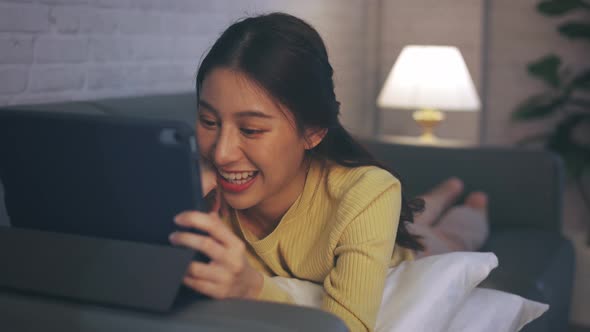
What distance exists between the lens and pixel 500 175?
8.92 ft

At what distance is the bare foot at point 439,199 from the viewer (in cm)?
255

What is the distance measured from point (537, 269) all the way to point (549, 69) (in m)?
1.86

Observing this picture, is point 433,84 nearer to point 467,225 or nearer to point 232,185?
point 467,225

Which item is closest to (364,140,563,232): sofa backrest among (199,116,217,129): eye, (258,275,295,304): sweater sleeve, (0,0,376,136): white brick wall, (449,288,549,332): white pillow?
(0,0,376,136): white brick wall

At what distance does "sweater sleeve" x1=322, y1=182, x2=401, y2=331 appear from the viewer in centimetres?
118

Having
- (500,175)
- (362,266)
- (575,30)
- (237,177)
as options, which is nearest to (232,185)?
(237,177)

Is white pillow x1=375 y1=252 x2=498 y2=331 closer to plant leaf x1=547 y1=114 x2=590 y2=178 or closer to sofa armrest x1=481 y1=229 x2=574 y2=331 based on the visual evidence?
sofa armrest x1=481 y1=229 x2=574 y2=331

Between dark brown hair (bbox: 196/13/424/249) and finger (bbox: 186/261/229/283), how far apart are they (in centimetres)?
45

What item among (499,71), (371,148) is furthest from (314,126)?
(499,71)

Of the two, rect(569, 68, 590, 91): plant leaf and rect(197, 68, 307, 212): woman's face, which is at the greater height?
rect(197, 68, 307, 212): woman's face

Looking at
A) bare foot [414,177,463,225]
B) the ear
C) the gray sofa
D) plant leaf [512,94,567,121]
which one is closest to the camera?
the ear

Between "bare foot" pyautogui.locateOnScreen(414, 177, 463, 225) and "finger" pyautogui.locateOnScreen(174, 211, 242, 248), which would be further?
"bare foot" pyautogui.locateOnScreen(414, 177, 463, 225)

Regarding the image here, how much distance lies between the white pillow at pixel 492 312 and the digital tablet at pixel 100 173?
76cm

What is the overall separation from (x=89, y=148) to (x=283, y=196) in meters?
0.65
